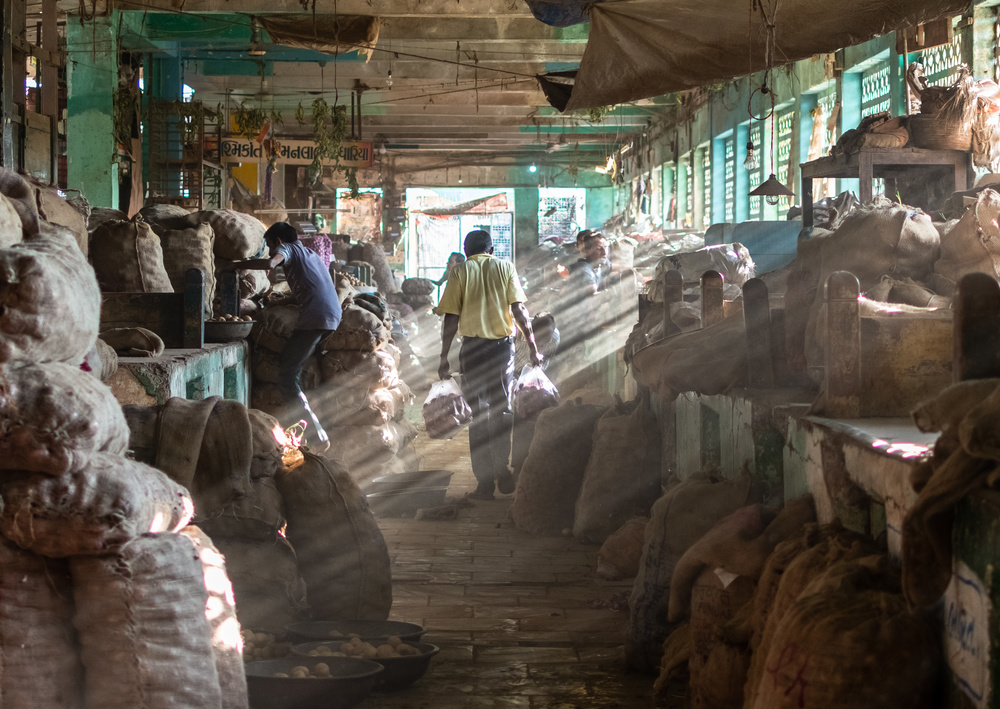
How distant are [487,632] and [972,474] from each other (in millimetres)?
2724

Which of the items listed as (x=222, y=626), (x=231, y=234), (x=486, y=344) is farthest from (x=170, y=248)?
(x=222, y=626)

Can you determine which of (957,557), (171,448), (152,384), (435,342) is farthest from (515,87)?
(957,557)

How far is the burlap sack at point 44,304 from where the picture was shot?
6.46 feet

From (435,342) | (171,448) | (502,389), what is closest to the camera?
(171,448)

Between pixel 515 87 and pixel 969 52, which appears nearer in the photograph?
pixel 969 52

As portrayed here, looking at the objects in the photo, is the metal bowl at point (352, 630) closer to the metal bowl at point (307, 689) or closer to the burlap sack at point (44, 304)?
the metal bowl at point (307, 689)

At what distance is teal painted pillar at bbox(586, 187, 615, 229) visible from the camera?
3103 cm

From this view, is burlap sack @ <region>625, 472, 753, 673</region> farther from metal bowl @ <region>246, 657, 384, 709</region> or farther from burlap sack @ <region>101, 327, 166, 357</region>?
burlap sack @ <region>101, 327, 166, 357</region>

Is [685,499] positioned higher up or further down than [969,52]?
further down

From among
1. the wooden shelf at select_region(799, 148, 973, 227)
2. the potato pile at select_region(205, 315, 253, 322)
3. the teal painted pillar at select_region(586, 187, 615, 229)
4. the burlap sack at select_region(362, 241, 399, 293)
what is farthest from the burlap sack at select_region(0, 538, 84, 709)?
the teal painted pillar at select_region(586, 187, 615, 229)

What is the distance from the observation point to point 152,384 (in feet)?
14.3

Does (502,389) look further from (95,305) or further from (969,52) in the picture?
(95,305)

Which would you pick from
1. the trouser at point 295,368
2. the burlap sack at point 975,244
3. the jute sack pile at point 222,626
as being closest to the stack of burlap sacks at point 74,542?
the jute sack pile at point 222,626

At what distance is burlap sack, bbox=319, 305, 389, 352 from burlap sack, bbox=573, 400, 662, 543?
9.08ft
